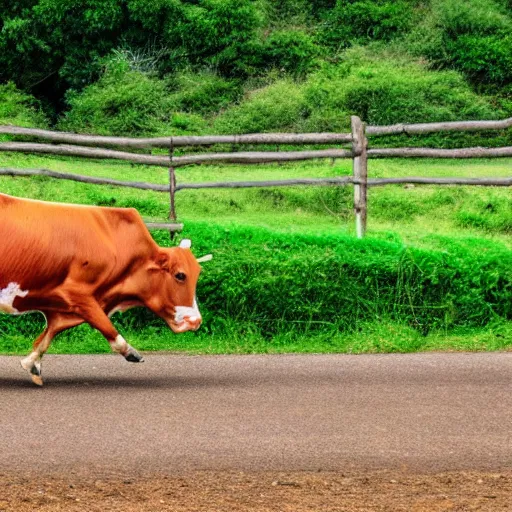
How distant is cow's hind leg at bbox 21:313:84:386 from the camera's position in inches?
259

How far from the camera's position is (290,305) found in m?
8.62

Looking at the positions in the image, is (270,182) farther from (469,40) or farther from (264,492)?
(469,40)

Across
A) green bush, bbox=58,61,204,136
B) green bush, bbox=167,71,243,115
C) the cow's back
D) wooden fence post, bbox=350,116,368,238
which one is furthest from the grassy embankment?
green bush, bbox=167,71,243,115

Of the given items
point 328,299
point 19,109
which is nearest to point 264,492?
point 328,299

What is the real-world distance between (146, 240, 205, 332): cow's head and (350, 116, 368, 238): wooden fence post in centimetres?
419

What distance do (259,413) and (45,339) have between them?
55.3 inches

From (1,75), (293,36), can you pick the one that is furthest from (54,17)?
(293,36)

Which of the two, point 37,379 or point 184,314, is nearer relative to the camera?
point 37,379

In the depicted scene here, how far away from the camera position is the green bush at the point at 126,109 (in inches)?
954

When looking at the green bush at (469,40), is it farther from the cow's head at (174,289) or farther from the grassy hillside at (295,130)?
the cow's head at (174,289)

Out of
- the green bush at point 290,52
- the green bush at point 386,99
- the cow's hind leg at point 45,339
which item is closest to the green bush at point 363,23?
the green bush at point 290,52

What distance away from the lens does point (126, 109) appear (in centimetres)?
2477

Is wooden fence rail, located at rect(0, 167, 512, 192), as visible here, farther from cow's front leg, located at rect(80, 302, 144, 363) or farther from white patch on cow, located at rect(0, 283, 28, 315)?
white patch on cow, located at rect(0, 283, 28, 315)

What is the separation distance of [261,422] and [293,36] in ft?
77.0
